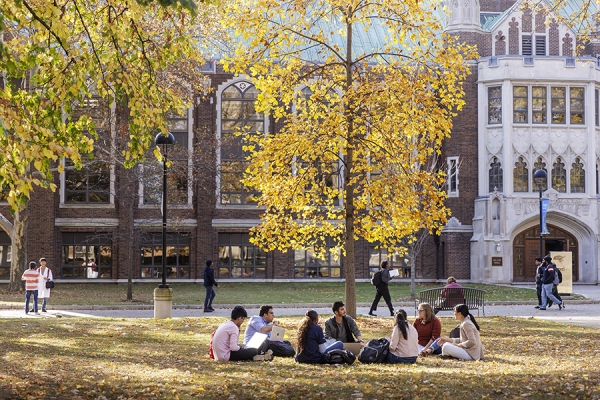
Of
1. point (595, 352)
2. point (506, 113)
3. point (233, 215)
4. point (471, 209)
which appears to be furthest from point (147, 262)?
point (595, 352)

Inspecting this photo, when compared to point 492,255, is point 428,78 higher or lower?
higher

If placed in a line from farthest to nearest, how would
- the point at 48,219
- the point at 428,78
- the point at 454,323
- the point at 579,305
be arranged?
the point at 48,219 → the point at 579,305 → the point at 454,323 → the point at 428,78

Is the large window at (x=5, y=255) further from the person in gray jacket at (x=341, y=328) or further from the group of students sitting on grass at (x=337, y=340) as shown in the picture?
the person in gray jacket at (x=341, y=328)

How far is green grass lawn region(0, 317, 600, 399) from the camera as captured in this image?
9.61 m

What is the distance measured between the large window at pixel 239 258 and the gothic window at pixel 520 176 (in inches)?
497

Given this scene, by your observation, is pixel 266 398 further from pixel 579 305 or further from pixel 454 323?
pixel 579 305

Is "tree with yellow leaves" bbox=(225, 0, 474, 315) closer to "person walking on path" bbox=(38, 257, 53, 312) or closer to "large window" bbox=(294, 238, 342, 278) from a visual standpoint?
"person walking on path" bbox=(38, 257, 53, 312)

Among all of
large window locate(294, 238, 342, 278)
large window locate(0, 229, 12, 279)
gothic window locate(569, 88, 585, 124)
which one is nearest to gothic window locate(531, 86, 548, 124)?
gothic window locate(569, 88, 585, 124)

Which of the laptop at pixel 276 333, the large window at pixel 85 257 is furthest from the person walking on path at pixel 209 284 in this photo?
the large window at pixel 85 257

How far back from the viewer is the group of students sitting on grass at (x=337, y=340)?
12391mm

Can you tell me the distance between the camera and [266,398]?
932 centimetres

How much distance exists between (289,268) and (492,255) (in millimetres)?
9811

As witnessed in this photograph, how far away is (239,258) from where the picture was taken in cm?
4172

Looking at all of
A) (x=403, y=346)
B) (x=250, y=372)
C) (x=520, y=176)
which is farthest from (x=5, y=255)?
(x=250, y=372)
